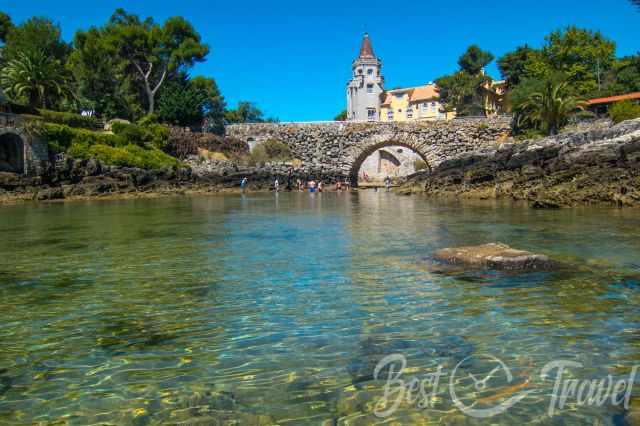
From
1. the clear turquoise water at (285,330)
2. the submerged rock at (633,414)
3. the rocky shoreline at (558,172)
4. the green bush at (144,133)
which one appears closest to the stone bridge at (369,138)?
the green bush at (144,133)

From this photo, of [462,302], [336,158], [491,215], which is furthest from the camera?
[336,158]

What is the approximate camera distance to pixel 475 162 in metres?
34.0

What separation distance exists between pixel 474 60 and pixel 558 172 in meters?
60.0

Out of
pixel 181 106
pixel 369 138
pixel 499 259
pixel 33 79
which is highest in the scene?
pixel 33 79

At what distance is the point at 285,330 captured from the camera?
4.96m

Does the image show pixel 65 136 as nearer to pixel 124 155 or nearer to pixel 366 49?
pixel 124 155

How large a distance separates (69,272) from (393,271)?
4901 millimetres

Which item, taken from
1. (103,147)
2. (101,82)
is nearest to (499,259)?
(103,147)

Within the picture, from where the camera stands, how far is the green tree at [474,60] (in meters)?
76.3

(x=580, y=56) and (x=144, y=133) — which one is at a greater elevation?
(x=580, y=56)

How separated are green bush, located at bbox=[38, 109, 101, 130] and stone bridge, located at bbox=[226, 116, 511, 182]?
52.8 ft

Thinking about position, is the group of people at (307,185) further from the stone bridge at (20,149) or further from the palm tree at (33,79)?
the palm tree at (33,79)

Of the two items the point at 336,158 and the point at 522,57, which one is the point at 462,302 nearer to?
the point at 336,158

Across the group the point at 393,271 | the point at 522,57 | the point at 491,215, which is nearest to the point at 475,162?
the point at 491,215
